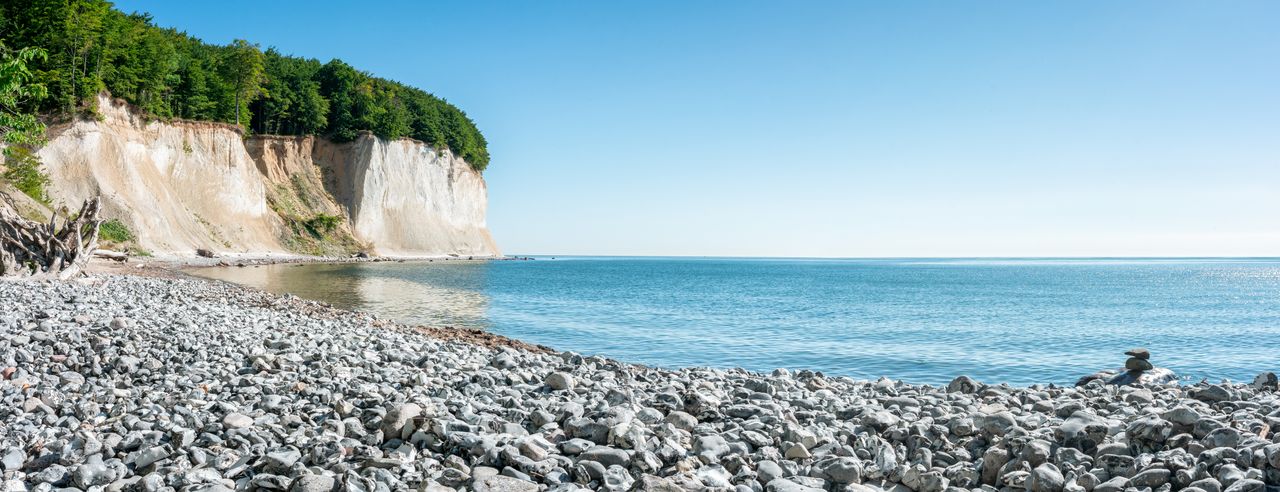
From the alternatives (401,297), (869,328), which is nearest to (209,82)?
(401,297)

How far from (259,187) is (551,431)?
213 feet

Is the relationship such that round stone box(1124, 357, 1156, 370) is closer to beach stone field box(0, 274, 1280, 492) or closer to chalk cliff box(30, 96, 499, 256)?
beach stone field box(0, 274, 1280, 492)

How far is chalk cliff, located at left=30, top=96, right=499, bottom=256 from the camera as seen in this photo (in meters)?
44.3

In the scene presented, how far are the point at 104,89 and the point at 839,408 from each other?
54.3 meters

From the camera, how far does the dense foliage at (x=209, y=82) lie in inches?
1688

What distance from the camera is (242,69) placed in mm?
64125

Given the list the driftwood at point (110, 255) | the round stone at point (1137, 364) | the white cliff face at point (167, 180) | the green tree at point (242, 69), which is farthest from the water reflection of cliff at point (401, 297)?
the green tree at point (242, 69)

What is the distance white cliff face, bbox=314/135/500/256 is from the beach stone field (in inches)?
2759

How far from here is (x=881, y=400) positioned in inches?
291

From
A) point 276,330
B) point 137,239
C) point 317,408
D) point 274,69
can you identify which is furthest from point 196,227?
point 317,408

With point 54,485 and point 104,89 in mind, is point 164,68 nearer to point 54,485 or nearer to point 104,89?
point 104,89

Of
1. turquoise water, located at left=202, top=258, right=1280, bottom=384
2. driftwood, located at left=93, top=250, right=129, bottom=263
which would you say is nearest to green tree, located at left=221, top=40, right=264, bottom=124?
driftwood, located at left=93, top=250, right=129, bottom=263

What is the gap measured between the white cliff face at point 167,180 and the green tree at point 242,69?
6.45 meters

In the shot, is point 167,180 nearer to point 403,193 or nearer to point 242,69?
point 242,69
